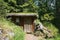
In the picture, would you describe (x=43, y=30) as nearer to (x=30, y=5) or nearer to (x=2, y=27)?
(x=30, y=5)

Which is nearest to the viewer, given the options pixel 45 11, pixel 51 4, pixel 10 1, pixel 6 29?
pixel 6 29

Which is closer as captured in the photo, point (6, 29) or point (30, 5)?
point (6, 29)

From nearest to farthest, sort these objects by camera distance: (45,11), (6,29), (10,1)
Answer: (6,29) → (10,1) → (45,11)

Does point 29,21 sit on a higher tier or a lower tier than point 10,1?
lower

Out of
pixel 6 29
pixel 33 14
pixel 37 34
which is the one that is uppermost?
pixel 6 29

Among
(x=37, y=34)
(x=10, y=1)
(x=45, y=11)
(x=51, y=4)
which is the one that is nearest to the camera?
(x=37, y=34)

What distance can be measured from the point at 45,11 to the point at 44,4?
65.7 inches

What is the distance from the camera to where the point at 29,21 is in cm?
Answer: 2262

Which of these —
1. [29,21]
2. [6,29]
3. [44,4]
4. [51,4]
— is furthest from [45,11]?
[6,29]

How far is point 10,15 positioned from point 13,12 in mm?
1186

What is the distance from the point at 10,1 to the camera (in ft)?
76.4

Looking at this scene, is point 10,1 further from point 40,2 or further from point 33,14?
point 40,2

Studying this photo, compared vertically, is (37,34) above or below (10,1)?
below

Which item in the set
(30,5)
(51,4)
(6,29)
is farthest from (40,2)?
(6,29)
